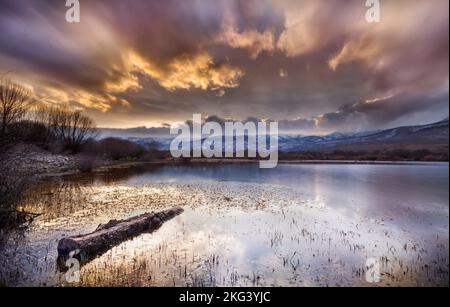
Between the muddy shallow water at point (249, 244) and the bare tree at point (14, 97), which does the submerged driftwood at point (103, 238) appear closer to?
the muddy shallow water at point (249, 244)

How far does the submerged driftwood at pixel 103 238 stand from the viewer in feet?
24.3

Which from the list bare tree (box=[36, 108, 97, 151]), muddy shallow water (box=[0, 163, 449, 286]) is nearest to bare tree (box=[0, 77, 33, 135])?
muddy shallow water (box=[0, 163, 449, 286])

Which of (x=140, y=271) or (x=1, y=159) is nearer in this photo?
(x=140, y=271)

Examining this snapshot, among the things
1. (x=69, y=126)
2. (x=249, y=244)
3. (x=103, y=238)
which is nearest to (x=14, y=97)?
(x=103, y=238)

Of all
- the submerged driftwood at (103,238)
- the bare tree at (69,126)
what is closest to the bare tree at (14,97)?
the submerged driftwood at (103,238)

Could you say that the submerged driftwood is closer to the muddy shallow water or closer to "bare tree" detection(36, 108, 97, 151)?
the muddy shallow water

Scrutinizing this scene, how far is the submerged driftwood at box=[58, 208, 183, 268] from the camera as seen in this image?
7422 millimetres

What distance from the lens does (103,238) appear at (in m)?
8.58

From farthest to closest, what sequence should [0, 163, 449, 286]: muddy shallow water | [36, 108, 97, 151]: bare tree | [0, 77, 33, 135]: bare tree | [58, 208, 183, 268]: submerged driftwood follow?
[36, 108, 97, 151]: bare tree
[0, 77, 33, 135]: bare tree
[58, 208, 183, 268]: submerged driftwood
[0, 163, 449, 286]: muddy shallow water

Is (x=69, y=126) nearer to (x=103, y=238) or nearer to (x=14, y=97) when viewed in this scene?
(x=14, y=97)
